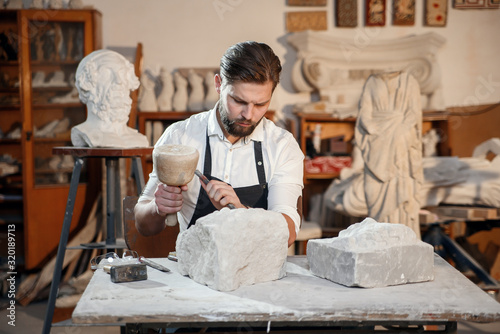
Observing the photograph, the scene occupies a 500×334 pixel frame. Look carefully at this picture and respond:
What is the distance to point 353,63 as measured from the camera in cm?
→ 600

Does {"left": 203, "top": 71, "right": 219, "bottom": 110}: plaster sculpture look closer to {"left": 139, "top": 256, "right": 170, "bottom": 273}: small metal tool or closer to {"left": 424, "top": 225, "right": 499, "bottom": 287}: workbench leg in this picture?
{"left": 424, "top": 225, "right": 499, "bottom": 287}: workbench leg

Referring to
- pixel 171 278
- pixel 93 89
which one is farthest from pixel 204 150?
pixel 93 89

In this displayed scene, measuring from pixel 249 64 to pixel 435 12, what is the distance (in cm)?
441

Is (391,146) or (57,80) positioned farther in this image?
(57,80)

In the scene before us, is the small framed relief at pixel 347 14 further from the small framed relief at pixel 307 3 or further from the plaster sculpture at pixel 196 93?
the plaster sculpture at pixel 196 93

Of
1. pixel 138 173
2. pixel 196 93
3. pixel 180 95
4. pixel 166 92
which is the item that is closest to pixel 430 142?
pixel 196 93

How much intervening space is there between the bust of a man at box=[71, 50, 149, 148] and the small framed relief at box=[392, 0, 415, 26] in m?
3.27

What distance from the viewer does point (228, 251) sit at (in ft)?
6.05

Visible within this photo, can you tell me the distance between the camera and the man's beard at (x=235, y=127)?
243 centimetres

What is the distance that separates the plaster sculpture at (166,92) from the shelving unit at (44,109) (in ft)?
2.42

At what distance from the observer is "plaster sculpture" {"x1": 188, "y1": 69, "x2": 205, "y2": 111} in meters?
5.62

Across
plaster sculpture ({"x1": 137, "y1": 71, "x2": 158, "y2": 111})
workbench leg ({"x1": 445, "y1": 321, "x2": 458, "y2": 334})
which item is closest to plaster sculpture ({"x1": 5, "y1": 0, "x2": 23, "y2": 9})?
plaster sculpture ({"x1": 137, "y1": 71, "x2": 158, "y2": 111})

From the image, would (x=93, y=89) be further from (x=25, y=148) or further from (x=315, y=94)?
(x=315, y=94)

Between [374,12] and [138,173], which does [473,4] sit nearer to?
[374,12]
